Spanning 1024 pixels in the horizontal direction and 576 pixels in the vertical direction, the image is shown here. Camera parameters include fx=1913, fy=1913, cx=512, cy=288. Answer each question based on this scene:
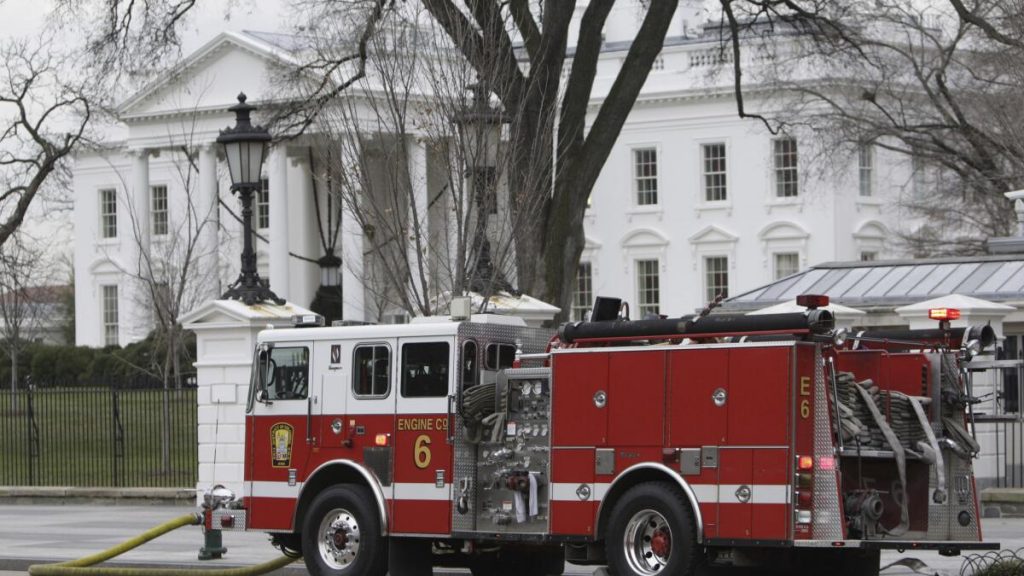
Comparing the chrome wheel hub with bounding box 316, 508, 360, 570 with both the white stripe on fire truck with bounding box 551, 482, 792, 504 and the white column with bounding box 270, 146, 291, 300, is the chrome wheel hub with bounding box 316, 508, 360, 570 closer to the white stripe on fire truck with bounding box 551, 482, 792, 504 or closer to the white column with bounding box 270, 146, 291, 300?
the white stripe on fire truck with bounding box 551, 482, 792, 504

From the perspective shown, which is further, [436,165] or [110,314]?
[110,314]

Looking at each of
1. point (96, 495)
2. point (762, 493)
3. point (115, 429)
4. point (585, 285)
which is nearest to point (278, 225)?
point (585, 285)

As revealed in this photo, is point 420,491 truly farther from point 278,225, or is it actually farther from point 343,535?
point 278,225

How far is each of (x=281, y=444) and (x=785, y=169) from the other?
46062 millimetres

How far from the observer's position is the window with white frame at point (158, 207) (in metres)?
69.2

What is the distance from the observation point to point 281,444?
57.0ft

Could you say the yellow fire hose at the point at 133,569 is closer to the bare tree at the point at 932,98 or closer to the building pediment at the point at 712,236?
the bare tree at the point at 932,98

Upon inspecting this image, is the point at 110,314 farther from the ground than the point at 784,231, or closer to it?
closer to it

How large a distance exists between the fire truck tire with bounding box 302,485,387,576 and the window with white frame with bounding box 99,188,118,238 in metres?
59.6

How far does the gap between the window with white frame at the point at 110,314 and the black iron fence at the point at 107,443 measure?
3558 cm

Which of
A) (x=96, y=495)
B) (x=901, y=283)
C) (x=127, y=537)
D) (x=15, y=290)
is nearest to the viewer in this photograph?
(x=127, y=537)

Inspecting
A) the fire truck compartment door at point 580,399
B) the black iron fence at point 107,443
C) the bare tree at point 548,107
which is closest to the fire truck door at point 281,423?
the fire truck compartment door at point 580,399

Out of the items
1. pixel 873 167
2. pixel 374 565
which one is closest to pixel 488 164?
pixel 374 565

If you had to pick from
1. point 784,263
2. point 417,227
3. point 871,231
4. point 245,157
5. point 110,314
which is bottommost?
point 417,227
